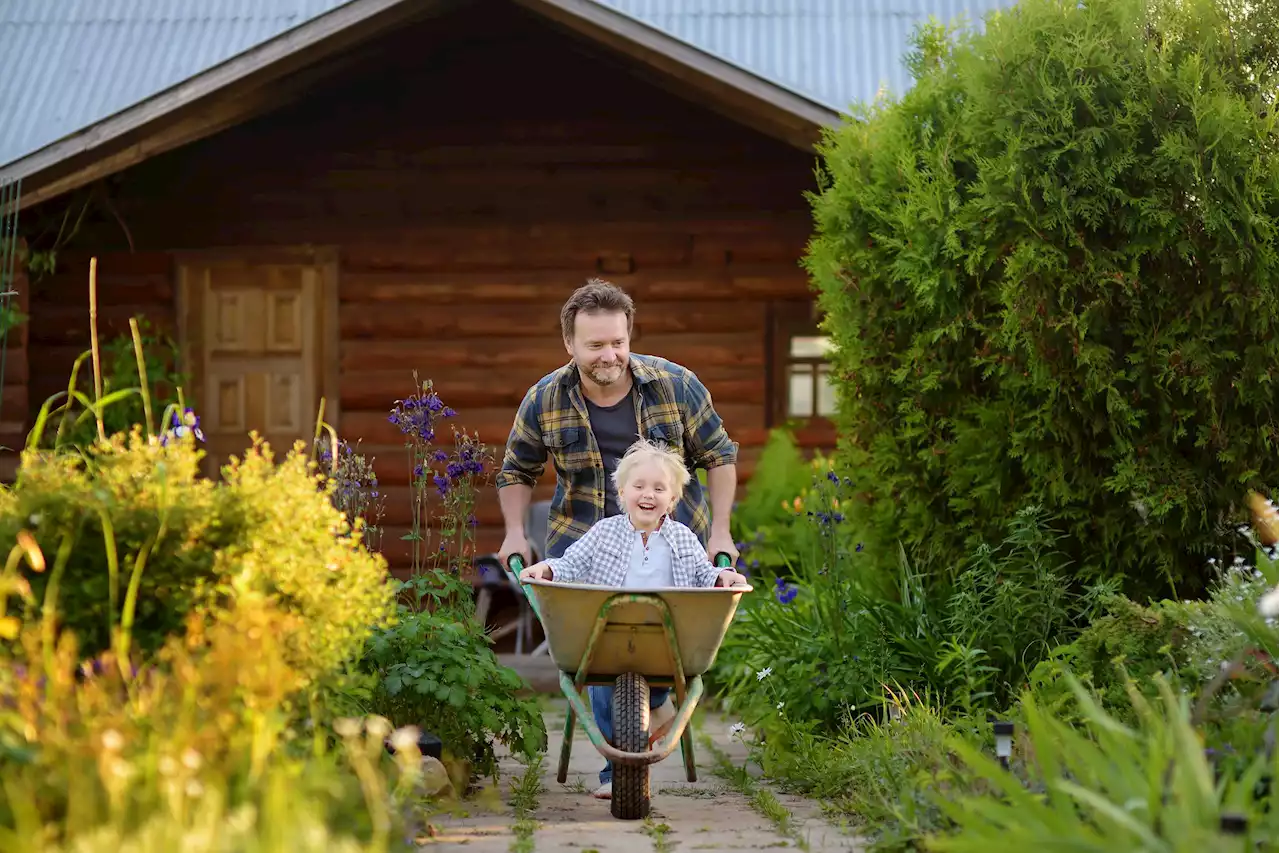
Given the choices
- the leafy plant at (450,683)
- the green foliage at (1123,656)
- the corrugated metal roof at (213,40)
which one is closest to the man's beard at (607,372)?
the leafy plant at (450,683)

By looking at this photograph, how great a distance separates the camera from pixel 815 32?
32.2 ft

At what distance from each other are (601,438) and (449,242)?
16.1 ft

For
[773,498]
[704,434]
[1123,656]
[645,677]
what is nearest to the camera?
[1123,656]

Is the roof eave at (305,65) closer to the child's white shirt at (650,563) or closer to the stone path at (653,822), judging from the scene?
Result: the child's white shirt at (650,563)

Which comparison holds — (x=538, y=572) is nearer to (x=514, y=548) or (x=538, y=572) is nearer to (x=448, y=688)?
(x=514, y=548)

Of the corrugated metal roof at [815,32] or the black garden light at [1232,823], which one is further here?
the corrugated metal roof at [815,32]

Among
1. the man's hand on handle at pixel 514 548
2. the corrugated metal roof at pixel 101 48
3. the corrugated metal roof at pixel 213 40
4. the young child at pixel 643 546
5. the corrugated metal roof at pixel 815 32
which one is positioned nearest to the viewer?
the young child at pixel 643 546

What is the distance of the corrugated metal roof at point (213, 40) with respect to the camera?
9.28 meters

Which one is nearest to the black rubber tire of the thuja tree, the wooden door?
the thuja tree

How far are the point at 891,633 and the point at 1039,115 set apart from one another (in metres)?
1.92

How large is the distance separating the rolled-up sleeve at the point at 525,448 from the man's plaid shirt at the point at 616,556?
16.7 inches

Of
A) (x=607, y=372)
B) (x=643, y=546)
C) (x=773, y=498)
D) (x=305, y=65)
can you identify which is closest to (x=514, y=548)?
(x=643, y=546)

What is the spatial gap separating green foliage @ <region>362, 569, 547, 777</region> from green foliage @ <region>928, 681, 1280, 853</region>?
5.73ft

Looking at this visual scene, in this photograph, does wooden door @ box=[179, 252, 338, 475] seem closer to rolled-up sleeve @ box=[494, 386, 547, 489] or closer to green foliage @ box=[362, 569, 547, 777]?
rolled-up sleeve @ box=[494, 386, 547, 489]
